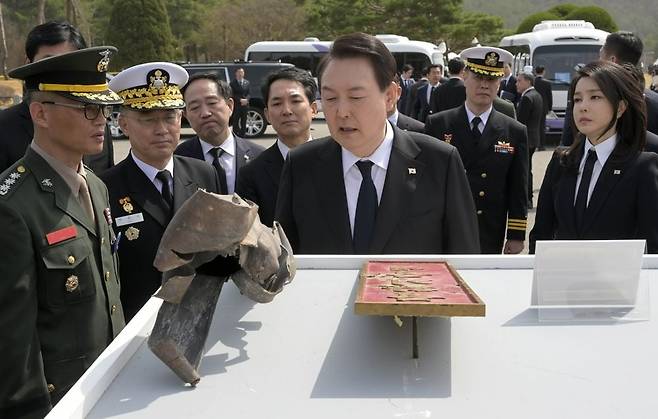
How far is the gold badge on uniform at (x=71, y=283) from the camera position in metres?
2.20

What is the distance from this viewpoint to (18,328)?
202 cm

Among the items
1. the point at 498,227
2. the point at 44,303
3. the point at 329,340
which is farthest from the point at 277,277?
the point at 498,227

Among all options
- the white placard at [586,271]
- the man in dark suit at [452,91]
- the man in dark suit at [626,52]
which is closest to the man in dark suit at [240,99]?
the man in dark suit at [452,91]

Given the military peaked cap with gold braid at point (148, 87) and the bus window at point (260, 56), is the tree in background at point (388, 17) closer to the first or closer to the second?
the bus window at point (260, 56)

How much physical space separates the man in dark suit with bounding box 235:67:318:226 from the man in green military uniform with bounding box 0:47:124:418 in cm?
112

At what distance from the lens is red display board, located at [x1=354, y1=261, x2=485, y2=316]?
1169 millimetres

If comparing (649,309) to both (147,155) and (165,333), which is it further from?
(147,155)

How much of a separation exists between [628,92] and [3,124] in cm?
307

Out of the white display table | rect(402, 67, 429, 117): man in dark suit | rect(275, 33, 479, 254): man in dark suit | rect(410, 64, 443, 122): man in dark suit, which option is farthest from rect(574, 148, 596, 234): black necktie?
rect(402, 67, 429, 117): man in dark suit

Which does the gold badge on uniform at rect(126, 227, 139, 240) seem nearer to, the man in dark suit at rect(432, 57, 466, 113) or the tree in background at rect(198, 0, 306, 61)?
the man in dark suit at rect(432, 57, 466, 113)

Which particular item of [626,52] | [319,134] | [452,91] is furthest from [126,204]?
[319,134]

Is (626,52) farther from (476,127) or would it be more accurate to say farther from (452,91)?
(452,91)

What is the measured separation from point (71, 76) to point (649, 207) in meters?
2.38

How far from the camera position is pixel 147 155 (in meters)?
3.11
